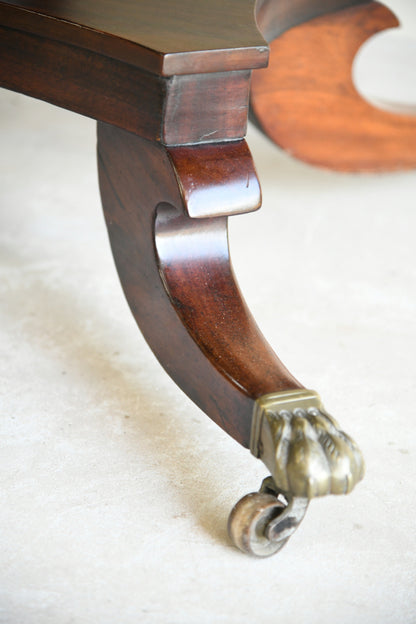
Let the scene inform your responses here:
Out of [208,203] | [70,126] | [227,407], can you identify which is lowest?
[70,126]

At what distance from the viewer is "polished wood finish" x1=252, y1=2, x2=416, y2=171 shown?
142 cm

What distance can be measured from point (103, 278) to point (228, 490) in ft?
1.56

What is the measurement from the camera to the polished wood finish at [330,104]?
142cm

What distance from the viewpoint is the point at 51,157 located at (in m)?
1.59

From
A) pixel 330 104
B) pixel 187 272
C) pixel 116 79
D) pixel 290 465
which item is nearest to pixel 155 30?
pixel 116 79

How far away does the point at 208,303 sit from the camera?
2.57ft

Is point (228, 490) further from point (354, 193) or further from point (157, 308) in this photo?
point (354, 193)

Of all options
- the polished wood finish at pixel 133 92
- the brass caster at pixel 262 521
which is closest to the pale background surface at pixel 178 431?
the brass caster at pixel 262 521

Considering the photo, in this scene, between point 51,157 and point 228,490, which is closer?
point 228,490

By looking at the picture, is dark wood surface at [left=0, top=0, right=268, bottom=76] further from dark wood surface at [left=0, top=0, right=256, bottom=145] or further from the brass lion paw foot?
the brass lion paw foot

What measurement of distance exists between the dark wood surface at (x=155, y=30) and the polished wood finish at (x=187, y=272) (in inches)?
3.0

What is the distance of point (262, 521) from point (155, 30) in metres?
0.41

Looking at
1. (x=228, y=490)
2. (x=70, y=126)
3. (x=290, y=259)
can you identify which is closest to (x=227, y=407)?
(x=228, y=490)

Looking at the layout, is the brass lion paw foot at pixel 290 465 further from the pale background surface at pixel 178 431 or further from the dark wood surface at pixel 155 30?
the dark wood surface at pixel 155 30
